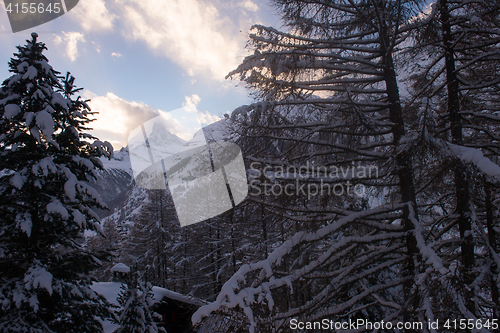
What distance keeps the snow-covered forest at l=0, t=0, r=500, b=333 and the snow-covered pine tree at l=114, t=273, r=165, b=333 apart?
0.04 m

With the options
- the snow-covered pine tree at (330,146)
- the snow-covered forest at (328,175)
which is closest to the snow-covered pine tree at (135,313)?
the snow-covered forest at (328,175)

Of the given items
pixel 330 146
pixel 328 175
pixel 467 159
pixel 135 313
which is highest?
pixel 330 146

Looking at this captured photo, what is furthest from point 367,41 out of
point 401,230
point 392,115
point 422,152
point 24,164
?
point 24,164

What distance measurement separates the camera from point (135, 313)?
7344 millimetres

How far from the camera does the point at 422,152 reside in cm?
293

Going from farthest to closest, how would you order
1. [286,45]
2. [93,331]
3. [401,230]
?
[93,331] < [286,45] < [401,230]

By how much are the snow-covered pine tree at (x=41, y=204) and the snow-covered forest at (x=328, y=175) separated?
0.04m

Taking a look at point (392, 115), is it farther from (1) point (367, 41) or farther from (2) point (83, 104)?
(2) point (83, 104)

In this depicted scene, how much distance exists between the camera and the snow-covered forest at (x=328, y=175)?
2936mm

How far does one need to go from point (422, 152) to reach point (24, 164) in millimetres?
8197

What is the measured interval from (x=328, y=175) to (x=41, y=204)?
23.0 ft

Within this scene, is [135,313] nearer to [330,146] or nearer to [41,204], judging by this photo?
[41,204]

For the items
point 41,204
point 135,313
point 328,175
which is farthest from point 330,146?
point 135,313

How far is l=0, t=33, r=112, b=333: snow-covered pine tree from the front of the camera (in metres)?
5.50
